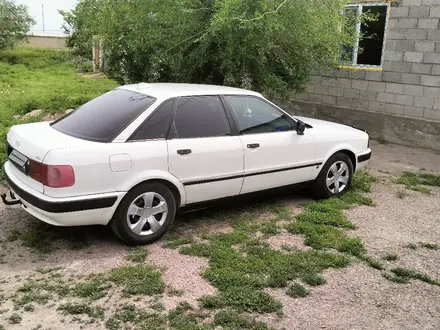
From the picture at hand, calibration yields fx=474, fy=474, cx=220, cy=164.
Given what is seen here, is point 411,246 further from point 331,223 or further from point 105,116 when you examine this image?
point 105,116

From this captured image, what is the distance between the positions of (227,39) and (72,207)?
12.6ft

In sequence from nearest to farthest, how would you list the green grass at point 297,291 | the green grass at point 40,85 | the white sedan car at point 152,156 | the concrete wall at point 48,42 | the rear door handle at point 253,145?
the green grass at point 297,291 → the white sedan car at point 152,156 → the rear door handle at point 253,145 → the green grass at point 40,85 → the concrete wall at point 48,42

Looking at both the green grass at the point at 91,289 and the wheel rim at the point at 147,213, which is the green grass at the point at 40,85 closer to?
the wheel rim at the point at 147,213

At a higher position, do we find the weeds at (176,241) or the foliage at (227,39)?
the foliage at (227,39)

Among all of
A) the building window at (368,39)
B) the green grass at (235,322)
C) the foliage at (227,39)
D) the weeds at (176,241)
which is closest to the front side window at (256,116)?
the weeds at (176,241)

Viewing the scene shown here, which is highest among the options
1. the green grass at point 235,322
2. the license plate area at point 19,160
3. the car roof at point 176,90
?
the car roof at point 176,90

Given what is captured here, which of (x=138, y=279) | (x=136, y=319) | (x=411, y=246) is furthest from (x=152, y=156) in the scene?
(x=411, y=246)

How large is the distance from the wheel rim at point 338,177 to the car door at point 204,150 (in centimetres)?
147

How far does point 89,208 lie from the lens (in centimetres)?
407

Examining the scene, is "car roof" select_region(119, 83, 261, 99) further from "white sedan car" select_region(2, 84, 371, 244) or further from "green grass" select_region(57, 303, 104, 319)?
"green grass" select_region(57, 303, 104, 319)

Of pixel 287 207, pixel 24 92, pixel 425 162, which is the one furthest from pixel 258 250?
pixel 24 92

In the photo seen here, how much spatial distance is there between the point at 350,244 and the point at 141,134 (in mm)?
2250

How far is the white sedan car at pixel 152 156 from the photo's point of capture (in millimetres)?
4047

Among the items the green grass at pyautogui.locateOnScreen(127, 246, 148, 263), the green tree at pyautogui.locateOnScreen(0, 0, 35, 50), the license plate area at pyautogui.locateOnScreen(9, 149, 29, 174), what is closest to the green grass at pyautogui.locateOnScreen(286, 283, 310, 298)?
the green grass at pyautogui.locateOnScreen(127, 246, 148, 263)
